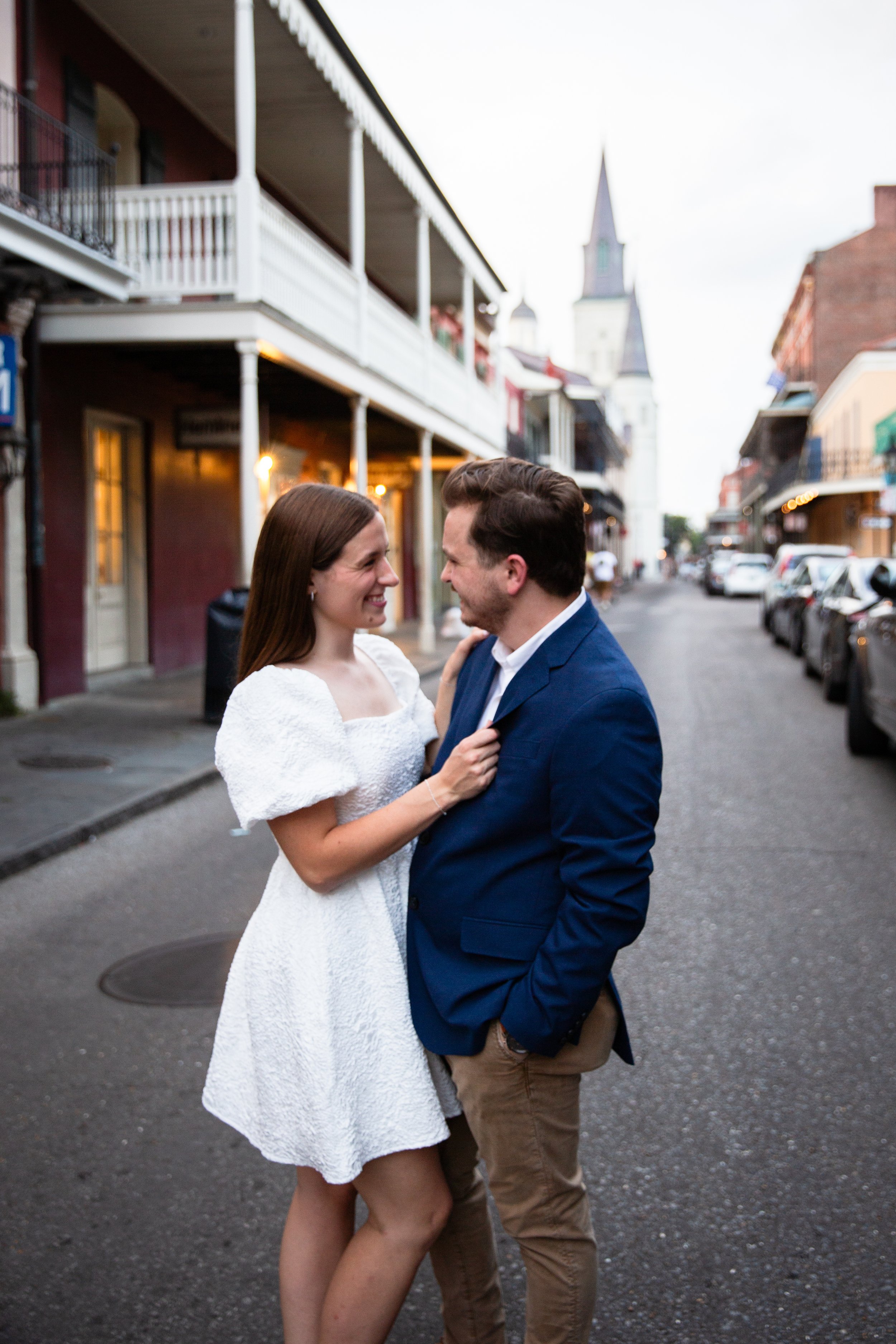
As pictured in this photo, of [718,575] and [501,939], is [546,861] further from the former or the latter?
[718,575]

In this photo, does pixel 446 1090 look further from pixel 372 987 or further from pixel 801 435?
pixel 801 435

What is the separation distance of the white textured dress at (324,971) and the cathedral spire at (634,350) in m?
100

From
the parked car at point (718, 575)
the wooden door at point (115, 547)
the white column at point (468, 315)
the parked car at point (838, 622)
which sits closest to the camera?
the parked car at point (838, 622)

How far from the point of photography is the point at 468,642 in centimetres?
235

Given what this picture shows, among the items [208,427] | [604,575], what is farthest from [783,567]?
[208,427]

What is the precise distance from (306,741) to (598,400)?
49716 mm

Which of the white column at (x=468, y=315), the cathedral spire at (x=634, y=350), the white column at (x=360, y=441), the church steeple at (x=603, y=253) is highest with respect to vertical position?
the church steeple at (x=603, y=253)

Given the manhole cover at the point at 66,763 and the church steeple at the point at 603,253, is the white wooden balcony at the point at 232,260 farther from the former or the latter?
the church steeple at the point at 603,253

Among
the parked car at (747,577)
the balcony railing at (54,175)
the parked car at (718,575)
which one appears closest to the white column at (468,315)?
the balcony railing at (54,175)

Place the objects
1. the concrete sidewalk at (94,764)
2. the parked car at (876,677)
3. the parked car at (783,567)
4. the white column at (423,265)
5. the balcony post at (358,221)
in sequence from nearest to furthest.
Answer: the concrete sidewalk at (94,764) < the parked car at (876,677) < the balcony post at (358,221) < the white column at (423,265) < the parked car at (783,567)

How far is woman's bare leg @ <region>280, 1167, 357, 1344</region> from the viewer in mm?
2203

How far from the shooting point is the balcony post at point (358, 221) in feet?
45.4

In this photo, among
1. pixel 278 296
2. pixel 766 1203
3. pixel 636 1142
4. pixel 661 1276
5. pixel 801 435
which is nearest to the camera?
pixel 661 1276

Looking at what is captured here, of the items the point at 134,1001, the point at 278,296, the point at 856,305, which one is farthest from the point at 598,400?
the point at 134,1001
